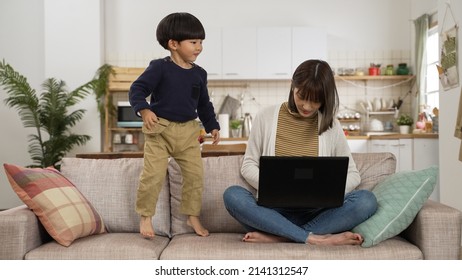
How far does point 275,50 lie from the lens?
691cm

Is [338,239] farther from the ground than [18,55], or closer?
closer

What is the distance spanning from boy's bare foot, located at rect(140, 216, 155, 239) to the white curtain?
16.1 feet

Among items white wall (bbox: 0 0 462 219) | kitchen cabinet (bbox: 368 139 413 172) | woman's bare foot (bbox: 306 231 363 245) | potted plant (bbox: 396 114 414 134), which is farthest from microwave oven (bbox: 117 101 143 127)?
woman's bare foot (bbox: 306 231 363 245)

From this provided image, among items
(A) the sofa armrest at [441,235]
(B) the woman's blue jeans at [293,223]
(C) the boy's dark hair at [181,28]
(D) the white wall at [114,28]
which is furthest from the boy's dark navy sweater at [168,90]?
(D) the white wall at [114,28]

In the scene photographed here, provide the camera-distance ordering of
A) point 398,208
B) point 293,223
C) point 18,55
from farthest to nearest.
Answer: point 18,55 < point 293,223 < point 398,208

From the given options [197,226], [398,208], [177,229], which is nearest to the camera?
[398,208]

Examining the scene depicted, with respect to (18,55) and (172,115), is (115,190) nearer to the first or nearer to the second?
(172,115)

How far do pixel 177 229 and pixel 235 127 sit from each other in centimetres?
429

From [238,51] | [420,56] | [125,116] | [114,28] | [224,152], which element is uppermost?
[114,28]

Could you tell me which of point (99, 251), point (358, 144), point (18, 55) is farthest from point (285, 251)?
point (18, 55)

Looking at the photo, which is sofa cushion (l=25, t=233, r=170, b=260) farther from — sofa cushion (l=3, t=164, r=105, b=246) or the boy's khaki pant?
the boy's khaki pant

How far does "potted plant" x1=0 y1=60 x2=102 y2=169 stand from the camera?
20.7 feet

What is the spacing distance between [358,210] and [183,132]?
82 cm
